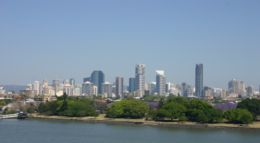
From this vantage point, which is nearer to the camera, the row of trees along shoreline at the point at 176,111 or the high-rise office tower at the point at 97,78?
the row of trees along shoreline at the point at 176,111

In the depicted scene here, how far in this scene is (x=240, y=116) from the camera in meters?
22.3

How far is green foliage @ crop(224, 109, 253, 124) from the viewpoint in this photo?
22.3 meters

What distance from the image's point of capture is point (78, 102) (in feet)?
90.8

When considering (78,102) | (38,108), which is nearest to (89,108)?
(78,102)

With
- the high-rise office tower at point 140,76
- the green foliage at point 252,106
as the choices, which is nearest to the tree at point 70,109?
the green foliage at point 252,106

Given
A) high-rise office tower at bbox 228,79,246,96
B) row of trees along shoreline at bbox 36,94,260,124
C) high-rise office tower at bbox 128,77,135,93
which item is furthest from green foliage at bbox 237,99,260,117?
high-rise office tower at bbox 228,79,246,96

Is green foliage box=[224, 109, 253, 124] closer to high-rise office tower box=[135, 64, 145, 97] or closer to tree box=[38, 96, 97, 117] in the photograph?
tree box=[38, 96, 97, 117]

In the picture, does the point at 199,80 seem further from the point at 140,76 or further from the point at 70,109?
the point at 70,109

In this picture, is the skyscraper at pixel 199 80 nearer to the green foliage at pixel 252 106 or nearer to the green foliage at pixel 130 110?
the green foliage at pixel 130 110

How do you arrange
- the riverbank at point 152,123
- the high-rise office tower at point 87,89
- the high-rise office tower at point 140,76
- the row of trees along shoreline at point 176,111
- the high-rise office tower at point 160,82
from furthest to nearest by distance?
the high-rise office tower at point 160,82
the high-rise office tower at point 140,76
the high-rise office tower at point 87,89
the row of trees along shoreline at point 176,111
the riverbank at point 152,123

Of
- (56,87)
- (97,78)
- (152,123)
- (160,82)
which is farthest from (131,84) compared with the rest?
(152,123)

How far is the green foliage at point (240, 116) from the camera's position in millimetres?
22281

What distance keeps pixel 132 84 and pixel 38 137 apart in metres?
65.6

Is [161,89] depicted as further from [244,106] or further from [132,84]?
[244,106]
